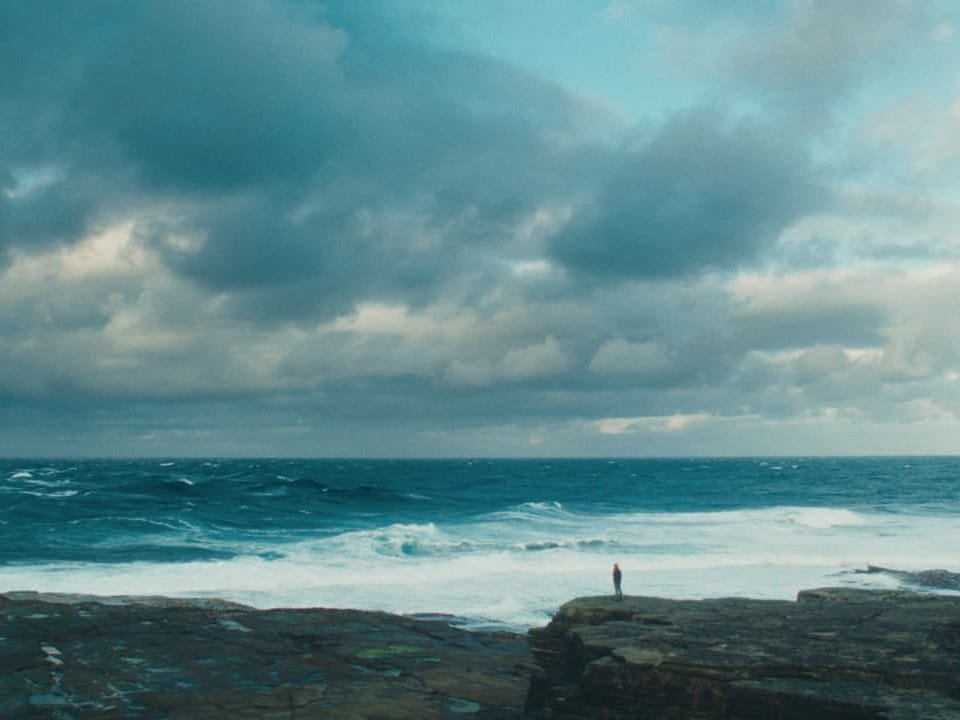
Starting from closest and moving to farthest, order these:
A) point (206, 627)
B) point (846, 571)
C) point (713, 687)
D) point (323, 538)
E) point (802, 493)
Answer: point (713, 687), point (206, 627), point (846, 571), point (323, 538), point (802, 493)

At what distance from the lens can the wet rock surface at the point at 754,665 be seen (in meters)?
10.6

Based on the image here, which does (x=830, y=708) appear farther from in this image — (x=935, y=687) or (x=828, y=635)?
(x=828, y=635)

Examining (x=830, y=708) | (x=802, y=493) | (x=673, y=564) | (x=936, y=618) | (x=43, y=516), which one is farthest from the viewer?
(x=802, y=493)

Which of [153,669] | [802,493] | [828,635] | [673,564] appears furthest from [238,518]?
[802,493]

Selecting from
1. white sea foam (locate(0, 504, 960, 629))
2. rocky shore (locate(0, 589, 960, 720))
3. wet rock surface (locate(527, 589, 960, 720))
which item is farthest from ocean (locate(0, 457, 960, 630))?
wet rock surface (locate(527, 589, 960, 720))

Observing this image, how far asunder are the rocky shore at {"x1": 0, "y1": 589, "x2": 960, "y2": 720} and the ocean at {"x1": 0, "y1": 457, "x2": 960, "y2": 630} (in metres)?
5.72

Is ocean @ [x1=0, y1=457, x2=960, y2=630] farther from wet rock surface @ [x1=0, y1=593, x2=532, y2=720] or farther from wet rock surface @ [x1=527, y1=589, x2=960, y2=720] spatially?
wet rock surface @ [x1=527, y1=589, x2=960, y2=720]

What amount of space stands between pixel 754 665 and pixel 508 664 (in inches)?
170

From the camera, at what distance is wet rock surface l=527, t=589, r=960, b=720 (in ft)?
34.9

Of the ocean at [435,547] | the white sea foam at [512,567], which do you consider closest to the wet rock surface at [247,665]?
the ocean at [435,547]

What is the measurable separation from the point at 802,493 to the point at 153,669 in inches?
3427

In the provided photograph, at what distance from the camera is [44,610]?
685 inches

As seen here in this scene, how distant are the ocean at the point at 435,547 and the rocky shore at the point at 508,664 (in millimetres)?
5716

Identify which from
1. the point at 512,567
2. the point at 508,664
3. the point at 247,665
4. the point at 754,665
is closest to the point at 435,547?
Result: the point at 512,567
